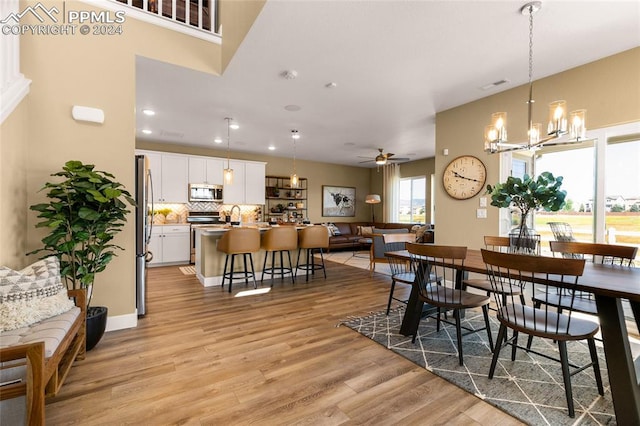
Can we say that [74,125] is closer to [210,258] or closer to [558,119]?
[210,258]

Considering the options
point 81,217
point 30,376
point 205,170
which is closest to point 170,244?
point 205,170

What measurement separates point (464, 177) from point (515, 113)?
1.06 m

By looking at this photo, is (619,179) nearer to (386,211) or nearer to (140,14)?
(140,14)

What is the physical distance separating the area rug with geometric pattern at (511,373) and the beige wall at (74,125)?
8.15 feet

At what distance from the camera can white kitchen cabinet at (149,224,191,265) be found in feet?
20.7

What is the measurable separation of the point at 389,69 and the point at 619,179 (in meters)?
2.84

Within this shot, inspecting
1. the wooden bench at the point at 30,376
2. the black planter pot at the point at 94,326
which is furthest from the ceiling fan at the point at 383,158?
the wooden bench at the point at 30,376

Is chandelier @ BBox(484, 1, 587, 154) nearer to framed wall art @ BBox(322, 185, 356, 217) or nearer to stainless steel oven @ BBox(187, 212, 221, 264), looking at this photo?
stainless steel oven @ BBox(187, 212, 221, 264)

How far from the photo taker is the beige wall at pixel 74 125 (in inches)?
93.7

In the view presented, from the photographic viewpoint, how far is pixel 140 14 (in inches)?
120

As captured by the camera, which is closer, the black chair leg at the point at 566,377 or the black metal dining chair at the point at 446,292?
the black chair leg at the point at 566,377

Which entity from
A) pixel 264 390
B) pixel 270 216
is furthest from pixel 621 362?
pixel 270 216

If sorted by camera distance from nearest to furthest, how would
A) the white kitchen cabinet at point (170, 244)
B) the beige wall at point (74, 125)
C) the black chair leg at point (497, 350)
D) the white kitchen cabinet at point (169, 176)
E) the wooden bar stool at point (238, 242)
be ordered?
the black chair leg at point (497, 350) < the beige wall at point (74, 125) < the wooden bar stool at point (238, 242) < the white kitchen cabinet at point (170, 244) < the white kitchen cabinet at point (169, 176)

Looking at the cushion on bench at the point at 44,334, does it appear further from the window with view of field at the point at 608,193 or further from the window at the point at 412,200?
the window at the point at 412,200
